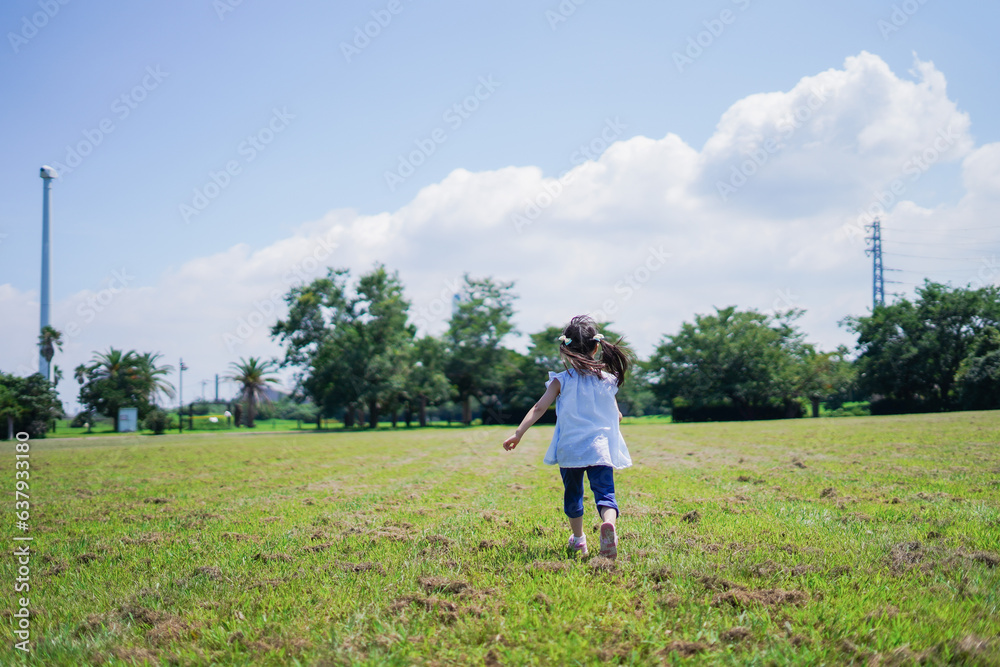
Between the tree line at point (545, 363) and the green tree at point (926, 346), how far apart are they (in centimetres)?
9

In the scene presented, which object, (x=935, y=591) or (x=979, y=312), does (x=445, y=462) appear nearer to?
(x=935, y=591)

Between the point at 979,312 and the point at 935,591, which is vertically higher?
the point at 979,312

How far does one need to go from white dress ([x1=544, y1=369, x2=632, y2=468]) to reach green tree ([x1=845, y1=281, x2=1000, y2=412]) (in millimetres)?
57896

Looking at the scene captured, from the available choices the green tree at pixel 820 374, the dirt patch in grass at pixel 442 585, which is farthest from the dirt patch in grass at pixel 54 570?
the green tree at pixel 820 374

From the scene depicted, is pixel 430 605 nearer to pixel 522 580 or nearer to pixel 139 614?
pixel 522 580

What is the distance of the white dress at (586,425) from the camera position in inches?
175

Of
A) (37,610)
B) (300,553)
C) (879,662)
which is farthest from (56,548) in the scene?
(879,662)

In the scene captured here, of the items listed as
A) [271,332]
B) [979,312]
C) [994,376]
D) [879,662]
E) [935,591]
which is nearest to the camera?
[879,662]

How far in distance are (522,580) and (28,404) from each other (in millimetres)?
53607

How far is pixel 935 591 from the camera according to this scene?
10.9 ft

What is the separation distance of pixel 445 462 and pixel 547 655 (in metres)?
11.3

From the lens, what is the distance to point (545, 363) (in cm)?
6088

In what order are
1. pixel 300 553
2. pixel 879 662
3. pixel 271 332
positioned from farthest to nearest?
pixel 271 332
pixel 300 553
pixel 879 662

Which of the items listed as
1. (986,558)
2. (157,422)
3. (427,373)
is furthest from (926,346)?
(157,422)
